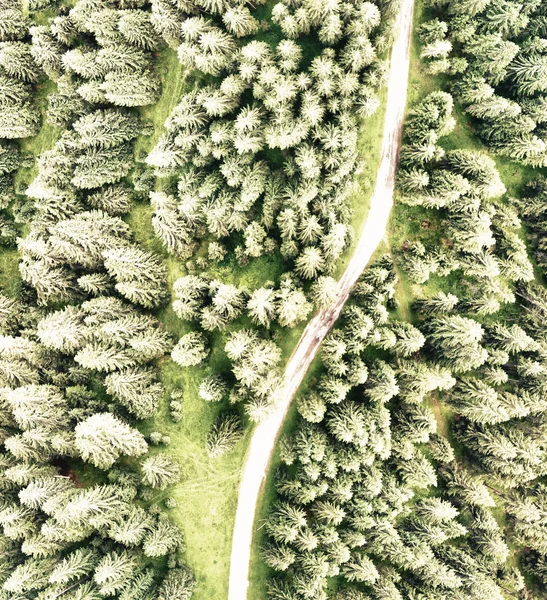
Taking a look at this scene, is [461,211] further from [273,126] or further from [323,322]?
[273,126]

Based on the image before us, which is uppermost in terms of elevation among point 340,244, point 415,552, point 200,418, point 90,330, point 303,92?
point 303,92

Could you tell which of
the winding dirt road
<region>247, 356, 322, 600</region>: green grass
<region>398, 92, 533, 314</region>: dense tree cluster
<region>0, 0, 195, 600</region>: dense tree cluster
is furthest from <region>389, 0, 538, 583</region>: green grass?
<region>0, 0, 195, 600</region>: dense tree cluster

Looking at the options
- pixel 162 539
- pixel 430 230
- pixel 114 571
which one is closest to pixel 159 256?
pixel 162 539

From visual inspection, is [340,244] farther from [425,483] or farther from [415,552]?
[415,552]

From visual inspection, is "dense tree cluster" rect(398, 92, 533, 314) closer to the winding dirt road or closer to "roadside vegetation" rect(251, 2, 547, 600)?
"roadside vegetation" rect(251, 2, 547, 600)

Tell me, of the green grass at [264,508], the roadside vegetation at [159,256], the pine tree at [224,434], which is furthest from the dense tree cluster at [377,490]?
the roadside vegetation at [159,256]

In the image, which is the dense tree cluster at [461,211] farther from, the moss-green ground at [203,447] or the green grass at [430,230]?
the moss-green ground at [203,447]

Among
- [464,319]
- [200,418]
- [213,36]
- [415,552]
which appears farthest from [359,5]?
[415,552]
